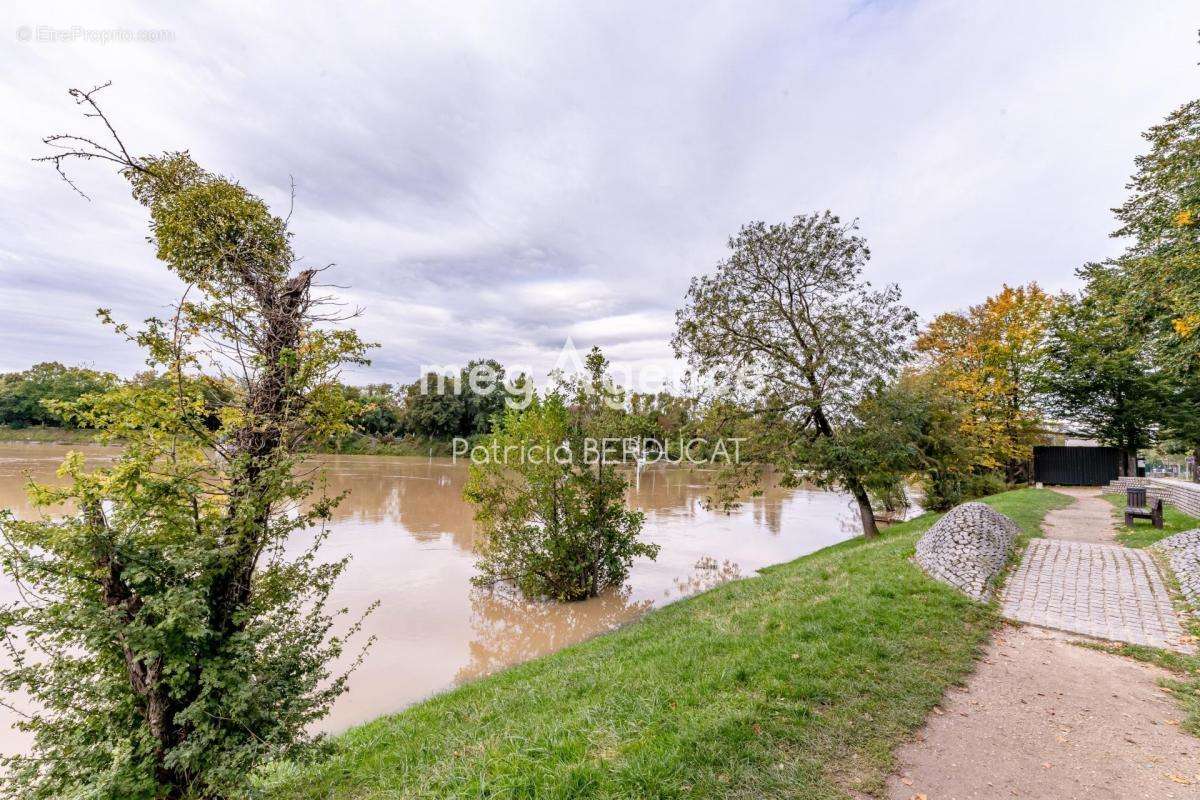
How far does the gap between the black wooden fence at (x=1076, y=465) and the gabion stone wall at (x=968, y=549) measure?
888 inches

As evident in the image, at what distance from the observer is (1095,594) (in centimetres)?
714

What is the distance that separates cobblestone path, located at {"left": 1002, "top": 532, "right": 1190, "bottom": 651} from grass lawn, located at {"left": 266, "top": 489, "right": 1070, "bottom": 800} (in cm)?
107

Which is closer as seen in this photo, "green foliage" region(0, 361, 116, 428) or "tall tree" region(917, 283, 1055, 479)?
"tall tree" region(917, 283, 1055, 479)

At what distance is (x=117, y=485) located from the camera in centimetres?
311

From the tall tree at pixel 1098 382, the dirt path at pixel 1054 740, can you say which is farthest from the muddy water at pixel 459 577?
the tall tree at pixel 1098 382

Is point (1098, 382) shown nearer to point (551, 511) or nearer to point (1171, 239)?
point (1171, 239)

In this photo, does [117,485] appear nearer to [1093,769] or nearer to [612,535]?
[1093,769]

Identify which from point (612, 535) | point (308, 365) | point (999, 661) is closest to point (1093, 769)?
point (999, 661)

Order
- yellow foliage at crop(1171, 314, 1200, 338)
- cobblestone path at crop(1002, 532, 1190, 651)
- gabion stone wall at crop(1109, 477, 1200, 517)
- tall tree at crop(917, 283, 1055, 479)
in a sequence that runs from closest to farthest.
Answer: cobblestone path at crop(1002, 532, 1190, 651)
yellow foliage at crop(1171, 314, 1200, 338)
gabion stone wall at crop(1109, 477, 1200, 517)
tall tree at crop(917, 283, 1055, 479)

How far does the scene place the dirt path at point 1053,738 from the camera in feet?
10.7

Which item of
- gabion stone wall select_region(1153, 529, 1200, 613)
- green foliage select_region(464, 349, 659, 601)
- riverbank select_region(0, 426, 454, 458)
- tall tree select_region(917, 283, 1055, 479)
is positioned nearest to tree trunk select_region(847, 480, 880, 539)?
gabion stone wall select_region(1153, 529, 1200, 613)

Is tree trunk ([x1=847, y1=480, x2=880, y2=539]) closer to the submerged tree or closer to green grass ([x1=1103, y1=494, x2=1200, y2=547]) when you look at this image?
green grass ([x1=1103, y1=494, x2=1200, y2=547])

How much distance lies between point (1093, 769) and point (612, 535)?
920cm

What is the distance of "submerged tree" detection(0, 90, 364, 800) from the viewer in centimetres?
288
